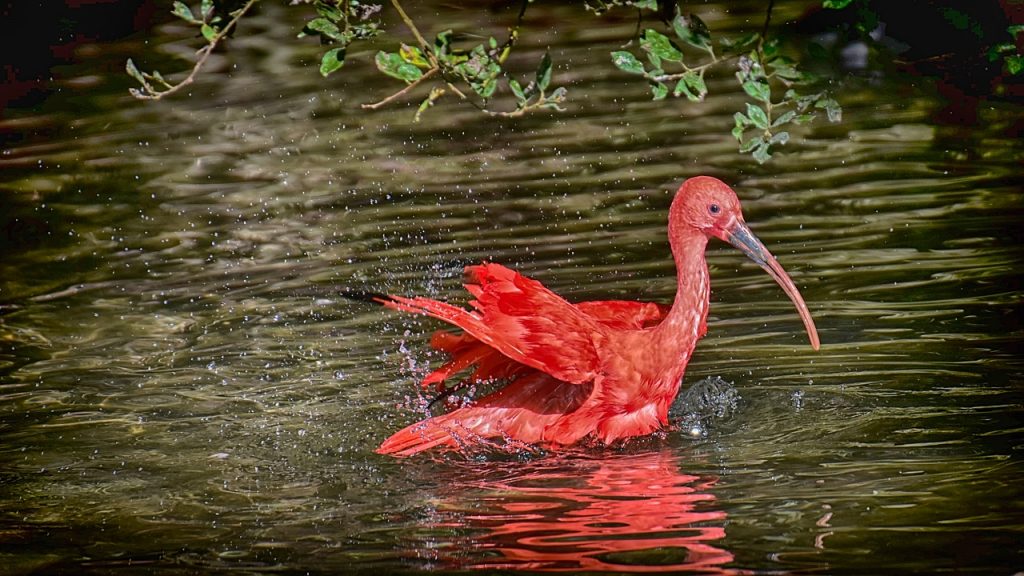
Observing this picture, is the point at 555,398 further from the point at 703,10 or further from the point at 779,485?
the point at 703,10

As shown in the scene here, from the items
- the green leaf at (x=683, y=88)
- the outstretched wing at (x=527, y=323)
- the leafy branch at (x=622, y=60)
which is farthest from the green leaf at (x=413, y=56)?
the outstretched wing at (x=527, y=323)

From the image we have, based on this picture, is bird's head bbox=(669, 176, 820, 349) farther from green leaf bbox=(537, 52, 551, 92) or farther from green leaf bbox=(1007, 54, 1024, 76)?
green leaf bbox=(537, 52, 551, 92)

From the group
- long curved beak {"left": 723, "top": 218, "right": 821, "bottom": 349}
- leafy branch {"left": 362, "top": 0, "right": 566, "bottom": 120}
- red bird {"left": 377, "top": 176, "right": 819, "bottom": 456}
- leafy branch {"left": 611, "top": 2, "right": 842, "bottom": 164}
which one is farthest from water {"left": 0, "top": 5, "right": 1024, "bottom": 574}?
leafy branch {"left": 362, "top": 0, "right": 566, "bottom": 120}

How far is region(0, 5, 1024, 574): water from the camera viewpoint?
175 inches

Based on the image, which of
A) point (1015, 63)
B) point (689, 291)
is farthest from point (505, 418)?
point (1015, 63)

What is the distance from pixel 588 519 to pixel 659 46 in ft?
4.51

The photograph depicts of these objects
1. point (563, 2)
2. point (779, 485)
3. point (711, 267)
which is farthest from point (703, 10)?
point (779, 485)

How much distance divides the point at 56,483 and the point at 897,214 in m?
4.46

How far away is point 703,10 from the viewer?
432 inches

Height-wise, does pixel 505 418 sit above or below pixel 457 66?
below

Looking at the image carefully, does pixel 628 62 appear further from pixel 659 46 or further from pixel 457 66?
pixel 457 66

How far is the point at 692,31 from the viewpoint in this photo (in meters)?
4.16

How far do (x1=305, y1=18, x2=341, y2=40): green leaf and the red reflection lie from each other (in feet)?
4.74

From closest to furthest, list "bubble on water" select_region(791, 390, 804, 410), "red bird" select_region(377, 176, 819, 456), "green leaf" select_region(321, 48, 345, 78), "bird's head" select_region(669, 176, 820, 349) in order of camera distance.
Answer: "green leaf" select_region(321, 48, 345, 78)
"red bird" select_region(377, 176, 819, 456)
"bubble on water" select_region(791, 390, 804, 410)
"bird's head" select_region(669, 176, 820, 349)
